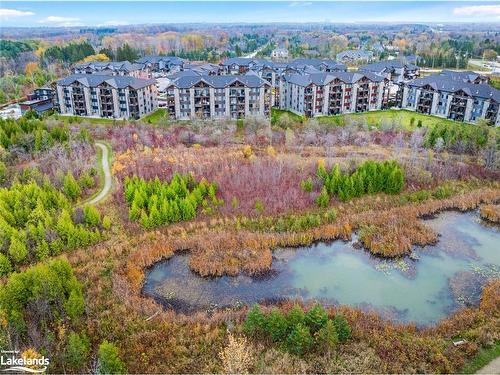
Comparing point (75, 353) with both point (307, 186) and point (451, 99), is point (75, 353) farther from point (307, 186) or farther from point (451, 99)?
point (451, 99)

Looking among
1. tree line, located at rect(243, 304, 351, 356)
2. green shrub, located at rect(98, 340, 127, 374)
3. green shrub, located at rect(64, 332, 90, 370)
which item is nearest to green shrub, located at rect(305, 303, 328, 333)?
tree line, located at rect(243, 304, 351, 356)

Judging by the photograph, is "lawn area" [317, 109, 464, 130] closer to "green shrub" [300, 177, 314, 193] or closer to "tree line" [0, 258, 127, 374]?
"green shrub" [300, 177, 314, 193]

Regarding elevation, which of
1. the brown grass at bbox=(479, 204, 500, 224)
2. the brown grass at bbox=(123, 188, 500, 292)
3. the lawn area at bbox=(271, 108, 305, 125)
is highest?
the lawn area at bbox=(271, 108, 305, 125)

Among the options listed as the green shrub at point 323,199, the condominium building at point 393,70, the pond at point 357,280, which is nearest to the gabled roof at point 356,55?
the condominium building at point 393,70

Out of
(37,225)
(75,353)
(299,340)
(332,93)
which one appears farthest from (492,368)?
(332,93)

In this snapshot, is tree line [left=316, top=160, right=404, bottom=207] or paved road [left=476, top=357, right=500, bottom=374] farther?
tree line [left=316, top=160, right=404, bottom=207]

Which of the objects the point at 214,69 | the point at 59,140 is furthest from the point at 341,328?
the point at 214,69

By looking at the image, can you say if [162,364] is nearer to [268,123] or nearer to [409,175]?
[409,175]
